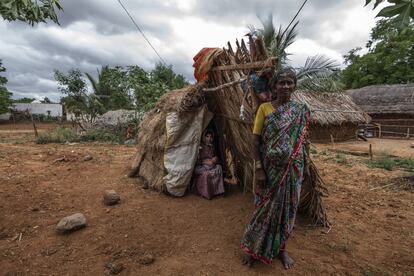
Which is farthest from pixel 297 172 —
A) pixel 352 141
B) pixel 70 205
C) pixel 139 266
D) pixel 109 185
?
pixel 352 141

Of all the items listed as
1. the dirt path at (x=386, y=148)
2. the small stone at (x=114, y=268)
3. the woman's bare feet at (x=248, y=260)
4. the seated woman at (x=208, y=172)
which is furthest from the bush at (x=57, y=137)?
the dirt path at (x=386, y=148)

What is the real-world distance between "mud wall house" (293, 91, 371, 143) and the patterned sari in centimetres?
1113

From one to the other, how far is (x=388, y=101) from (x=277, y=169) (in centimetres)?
1935

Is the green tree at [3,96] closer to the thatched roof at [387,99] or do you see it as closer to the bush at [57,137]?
the bush at [57,137]

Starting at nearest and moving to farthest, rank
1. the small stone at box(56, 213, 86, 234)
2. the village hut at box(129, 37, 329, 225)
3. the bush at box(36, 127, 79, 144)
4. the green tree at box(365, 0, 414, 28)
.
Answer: the green tree at box(365, 0, 414, 28) → the small stone at box(56, 213, 86, 234) → the village hut at box(129, 37, 329, 225) → the bush at box(36, 127, 79, 144)

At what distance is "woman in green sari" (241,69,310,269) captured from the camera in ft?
7.23

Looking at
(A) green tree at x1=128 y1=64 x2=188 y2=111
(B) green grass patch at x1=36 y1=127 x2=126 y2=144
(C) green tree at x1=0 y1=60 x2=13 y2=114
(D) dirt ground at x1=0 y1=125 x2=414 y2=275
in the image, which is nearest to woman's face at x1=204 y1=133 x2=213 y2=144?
(D) dirt ground at x1=0 y1=125 x2=414 y2=275

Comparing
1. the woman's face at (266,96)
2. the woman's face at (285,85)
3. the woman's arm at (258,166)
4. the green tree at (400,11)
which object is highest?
the green tree at (400,11)

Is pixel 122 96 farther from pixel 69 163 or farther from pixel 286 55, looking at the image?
pixel 286 55

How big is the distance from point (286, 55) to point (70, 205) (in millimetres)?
5861

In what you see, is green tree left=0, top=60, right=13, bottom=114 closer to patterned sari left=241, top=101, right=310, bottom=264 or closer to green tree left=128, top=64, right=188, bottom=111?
green tree left=128, top=64, right=188, bottom=111

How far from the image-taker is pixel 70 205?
3646 millimetres

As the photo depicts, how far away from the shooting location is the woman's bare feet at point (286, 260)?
7.72 feet

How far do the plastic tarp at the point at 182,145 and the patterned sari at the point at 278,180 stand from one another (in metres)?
1.77
